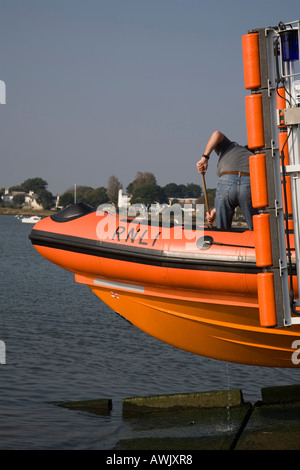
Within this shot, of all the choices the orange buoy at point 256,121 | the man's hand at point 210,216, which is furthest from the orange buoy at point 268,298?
the man's hand at point 210,216

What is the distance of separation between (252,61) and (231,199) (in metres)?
1.35

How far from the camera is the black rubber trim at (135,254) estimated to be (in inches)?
194

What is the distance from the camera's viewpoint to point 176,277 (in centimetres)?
516

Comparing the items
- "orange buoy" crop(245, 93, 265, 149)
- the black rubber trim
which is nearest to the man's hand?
the black rubber trim

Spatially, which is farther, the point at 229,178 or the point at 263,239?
the point at 229,178

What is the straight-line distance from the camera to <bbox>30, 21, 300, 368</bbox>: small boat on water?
14.0 ft

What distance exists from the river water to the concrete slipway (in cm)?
21

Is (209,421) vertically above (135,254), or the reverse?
(135,254)

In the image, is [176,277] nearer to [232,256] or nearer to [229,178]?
[232,256]

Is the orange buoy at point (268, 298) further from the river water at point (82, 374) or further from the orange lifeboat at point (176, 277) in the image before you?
the river water at point (82, 374)

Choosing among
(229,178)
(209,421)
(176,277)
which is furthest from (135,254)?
(209,421)

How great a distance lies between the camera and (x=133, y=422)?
18.4ft

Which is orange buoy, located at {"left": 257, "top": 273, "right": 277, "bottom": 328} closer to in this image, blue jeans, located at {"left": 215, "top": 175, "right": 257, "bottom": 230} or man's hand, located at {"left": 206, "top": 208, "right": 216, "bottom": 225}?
blue jeans, located at {"left": 215, "top": 175, "right": 257, "bottom": 230}
